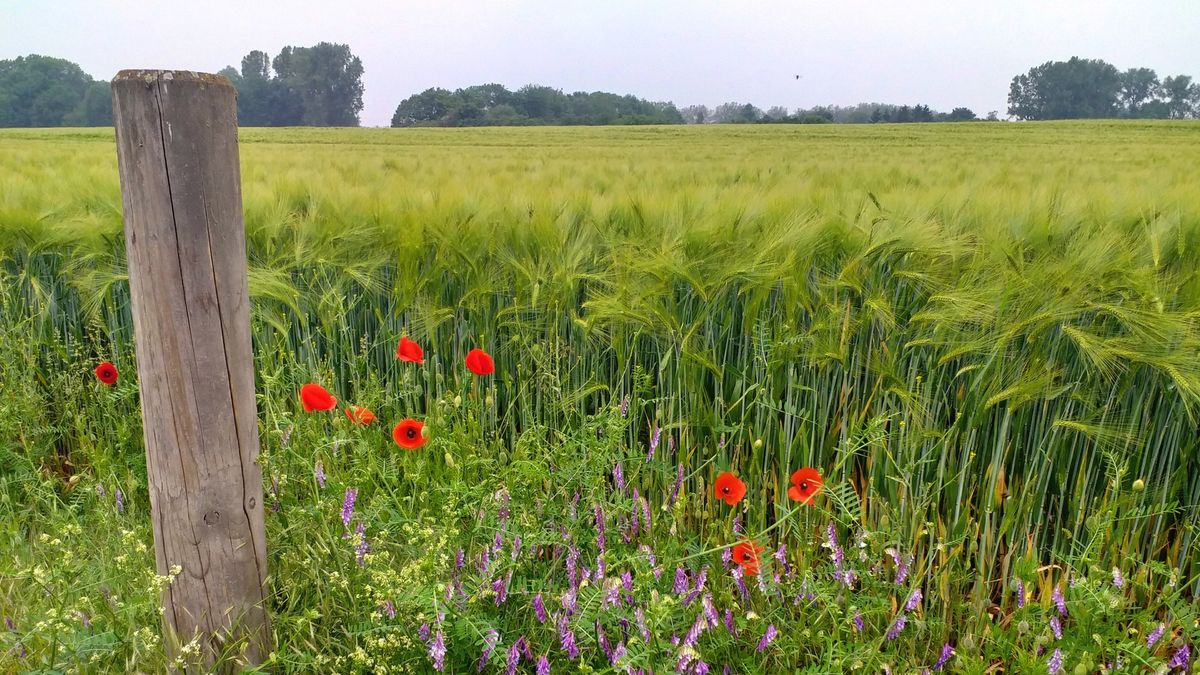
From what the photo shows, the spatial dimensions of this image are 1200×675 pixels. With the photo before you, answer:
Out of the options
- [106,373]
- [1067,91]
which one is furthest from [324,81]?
[106,373]

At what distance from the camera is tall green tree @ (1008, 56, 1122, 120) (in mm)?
55875

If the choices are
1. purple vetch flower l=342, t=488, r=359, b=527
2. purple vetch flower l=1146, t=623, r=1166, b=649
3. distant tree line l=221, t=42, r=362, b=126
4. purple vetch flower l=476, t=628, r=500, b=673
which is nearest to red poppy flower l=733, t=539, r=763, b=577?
purple vetch flower l=476, t=628, r=500, b=673

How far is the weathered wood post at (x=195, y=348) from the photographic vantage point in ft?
4.56

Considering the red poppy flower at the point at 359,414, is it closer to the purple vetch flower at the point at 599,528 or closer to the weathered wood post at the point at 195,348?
the weathered wood post at the point at 195,348

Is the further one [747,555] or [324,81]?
[324,81]

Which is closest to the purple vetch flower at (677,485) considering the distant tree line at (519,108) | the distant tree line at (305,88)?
the distant tree line at (519,108)

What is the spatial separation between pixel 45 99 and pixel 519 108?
31320mm

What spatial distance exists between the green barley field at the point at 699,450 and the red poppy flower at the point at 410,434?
0.19ft

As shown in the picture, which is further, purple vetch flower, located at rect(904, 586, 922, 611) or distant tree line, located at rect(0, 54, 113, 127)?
distant tree line, located at rect(0, 54, 113, 127)

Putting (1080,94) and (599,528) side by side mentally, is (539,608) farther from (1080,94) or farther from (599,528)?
(1080,94)

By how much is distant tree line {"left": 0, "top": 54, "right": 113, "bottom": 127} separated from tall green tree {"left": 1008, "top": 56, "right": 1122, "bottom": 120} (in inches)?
2483

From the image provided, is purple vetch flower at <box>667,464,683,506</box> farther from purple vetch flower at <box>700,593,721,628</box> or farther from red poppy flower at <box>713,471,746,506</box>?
purple vetch flower at <box>700,593,721,628</box>

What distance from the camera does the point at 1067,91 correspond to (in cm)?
5703

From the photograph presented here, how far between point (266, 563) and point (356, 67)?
260 feet
